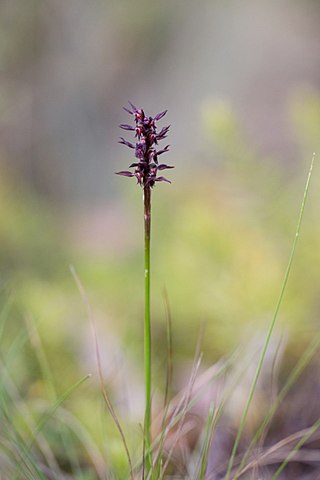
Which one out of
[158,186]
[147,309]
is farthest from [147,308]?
[158,186]

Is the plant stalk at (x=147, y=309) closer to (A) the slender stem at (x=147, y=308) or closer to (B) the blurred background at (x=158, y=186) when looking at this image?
(A) the slender stem at (x=147, y=308)

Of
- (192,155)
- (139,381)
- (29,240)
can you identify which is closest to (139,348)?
(139,381)

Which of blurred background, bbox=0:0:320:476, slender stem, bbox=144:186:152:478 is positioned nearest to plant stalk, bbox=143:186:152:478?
slender stem, bbox=144:186:152:478

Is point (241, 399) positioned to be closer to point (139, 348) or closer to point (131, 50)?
point (139, 348)

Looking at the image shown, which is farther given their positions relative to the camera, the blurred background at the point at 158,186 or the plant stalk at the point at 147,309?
the blurred background at the point at 158,186

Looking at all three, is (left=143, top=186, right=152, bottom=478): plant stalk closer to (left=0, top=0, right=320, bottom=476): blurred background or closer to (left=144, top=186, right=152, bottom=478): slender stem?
(left=144, top=186, right=152, bottom=478): slender stem

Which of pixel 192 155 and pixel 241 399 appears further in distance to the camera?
pixel 192 155

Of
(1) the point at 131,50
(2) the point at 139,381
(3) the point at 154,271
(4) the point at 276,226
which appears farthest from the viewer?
(1) the point at 131,50

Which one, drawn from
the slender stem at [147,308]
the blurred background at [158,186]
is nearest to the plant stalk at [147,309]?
the slender stem at [147,308]
